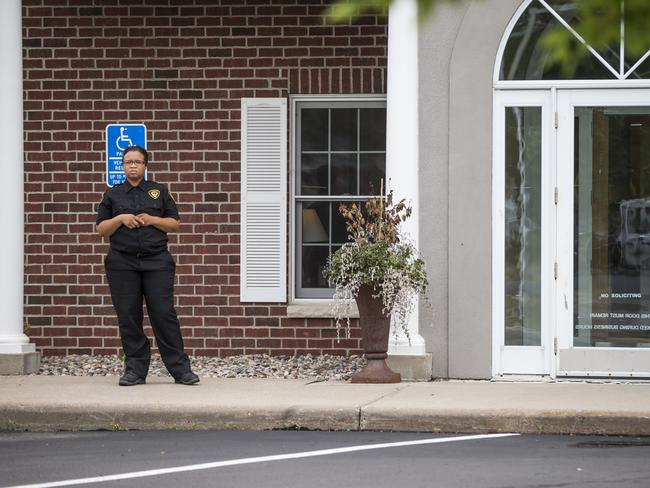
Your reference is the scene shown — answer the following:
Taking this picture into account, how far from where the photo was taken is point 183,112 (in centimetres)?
1157

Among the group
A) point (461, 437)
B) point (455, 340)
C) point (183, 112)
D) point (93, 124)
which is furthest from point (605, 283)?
point (93, 124)

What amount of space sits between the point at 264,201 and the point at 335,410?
4065 millimetres

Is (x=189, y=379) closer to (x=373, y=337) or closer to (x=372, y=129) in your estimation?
(x=373, y=337)

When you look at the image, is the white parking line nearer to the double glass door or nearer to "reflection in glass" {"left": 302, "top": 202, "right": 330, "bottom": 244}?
the double glass door

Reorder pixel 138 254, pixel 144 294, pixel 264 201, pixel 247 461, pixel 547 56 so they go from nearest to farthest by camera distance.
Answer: pixel 247 461 < pixel 138 254 < pixel 144 294 < pixel 547 56 < pixel 264 201

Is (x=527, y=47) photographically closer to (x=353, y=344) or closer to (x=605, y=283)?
(x=605, y=283)

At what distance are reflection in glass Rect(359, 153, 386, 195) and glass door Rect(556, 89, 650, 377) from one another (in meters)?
2.30

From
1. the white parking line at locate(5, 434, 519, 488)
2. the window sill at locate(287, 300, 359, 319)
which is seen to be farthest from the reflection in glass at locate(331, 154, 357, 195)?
the white parking line at locate(5, 434, 519, 488)

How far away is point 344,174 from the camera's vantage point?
1153 centimetres

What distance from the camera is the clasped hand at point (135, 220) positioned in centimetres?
893

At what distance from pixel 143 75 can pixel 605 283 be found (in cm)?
485

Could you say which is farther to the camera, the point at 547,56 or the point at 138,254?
the point at 547,56

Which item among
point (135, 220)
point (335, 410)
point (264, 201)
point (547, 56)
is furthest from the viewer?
point (264, 201)

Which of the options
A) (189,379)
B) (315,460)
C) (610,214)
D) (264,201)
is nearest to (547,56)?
(610,214)
